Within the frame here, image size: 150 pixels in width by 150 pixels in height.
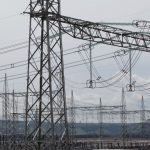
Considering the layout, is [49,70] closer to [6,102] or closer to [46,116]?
[46,116]

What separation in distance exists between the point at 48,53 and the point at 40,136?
425 cm

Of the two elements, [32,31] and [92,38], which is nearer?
[32,31]

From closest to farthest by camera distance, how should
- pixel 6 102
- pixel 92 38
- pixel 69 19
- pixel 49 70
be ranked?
pixel 49 70 → pixel 69 19 → pixel 92 38 → pixel 6 102

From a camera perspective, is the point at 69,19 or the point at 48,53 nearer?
the point at 48,53

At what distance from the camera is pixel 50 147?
2683 centimetres

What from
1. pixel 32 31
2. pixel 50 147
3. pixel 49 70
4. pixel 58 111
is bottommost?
pixel 50 147

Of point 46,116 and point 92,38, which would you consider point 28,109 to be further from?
point 92,38

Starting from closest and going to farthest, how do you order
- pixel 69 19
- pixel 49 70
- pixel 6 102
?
1. pixel 49 70
2. pixel 69 19
3. pixel 6 102

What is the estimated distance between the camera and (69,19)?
30.8 metres

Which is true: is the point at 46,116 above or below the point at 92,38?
below

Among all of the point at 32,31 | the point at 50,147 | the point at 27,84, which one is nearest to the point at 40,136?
the point at 50,147

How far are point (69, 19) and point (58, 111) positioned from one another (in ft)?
20.4

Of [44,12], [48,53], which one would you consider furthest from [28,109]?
[44,12]

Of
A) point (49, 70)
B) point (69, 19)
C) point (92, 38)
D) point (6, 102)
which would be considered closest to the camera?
point (49, 70)
